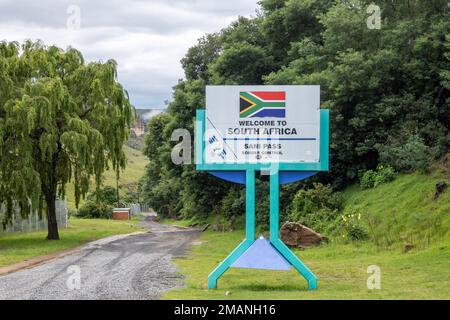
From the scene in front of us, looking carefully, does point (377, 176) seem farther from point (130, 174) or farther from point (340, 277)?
point (130, 174)

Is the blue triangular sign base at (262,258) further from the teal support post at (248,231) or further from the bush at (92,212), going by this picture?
the bush at (92,212)

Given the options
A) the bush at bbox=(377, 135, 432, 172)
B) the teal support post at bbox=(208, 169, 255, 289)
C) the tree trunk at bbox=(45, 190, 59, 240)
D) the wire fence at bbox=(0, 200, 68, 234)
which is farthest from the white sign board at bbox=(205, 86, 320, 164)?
the wire fence at bbox=(0, 200, 68, 234)

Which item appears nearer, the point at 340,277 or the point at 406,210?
the point at 340,277

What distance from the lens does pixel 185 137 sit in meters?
42.1

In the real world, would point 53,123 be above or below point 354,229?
above

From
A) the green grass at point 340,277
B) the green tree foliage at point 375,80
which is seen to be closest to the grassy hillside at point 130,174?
the green tree foliage at point 375,80

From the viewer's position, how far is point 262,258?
13.0m

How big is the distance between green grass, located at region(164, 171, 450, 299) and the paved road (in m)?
0.67

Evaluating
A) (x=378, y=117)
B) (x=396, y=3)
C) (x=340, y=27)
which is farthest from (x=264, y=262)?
(x=396, y=3)

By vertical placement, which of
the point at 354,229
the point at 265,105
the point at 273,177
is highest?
the point at 265,105

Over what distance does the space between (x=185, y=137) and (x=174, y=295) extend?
30142 mm

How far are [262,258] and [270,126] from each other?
9.16 ft

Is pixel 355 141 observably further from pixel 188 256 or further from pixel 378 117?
pixel 188 256

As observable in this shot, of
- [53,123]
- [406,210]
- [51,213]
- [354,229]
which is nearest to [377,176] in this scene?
[406,210]
